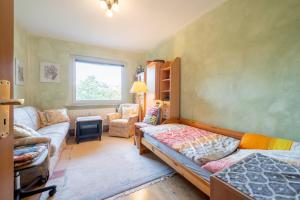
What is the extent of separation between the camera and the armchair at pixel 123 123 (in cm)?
373

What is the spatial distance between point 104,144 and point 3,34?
3.00 m

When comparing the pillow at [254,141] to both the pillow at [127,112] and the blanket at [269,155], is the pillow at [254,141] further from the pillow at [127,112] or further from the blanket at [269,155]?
the pillow at [127,112]

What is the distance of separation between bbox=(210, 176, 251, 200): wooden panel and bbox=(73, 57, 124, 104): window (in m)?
3.84

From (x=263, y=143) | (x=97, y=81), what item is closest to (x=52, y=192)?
(x=263, y=143)

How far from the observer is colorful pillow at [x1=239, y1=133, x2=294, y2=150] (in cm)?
154

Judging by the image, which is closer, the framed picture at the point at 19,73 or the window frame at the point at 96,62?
the framed picture at the point at 19,73

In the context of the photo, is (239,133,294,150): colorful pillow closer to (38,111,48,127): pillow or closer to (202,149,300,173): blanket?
(202,149,300,173): blanket

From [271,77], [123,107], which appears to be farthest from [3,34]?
[123,107]

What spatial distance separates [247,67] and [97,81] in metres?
3.66

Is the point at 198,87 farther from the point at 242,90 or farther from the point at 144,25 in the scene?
the point at 144,25

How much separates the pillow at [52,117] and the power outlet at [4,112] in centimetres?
306

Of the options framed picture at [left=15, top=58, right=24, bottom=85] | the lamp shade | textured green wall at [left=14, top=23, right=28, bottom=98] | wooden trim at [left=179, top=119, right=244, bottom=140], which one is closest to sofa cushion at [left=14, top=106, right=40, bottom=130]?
textured green wall at [left=14, top=23, right=28, bottom=98]

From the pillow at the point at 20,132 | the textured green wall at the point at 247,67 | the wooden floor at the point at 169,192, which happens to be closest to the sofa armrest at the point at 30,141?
the pillow at the point at 20,132

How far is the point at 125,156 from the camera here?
8.70ft
